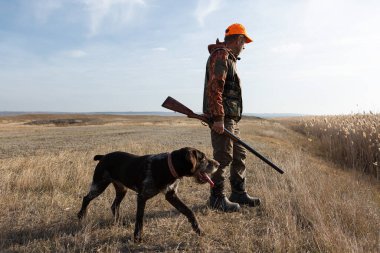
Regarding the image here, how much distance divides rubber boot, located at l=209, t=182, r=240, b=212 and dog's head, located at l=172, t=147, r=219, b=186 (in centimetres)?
116

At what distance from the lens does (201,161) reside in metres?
4.71

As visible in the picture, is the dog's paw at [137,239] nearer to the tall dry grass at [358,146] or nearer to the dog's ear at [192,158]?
the dog's ear at [192,158]

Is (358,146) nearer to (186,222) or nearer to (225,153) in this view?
(225,153)

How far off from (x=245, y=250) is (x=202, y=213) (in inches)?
62.7

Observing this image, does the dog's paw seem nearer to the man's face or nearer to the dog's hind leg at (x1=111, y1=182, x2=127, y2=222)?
the dog's hind leg at (x1=111, y1=182, x2=127, y2=222)

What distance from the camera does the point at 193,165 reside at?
14.8ft

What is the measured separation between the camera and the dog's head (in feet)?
14.8

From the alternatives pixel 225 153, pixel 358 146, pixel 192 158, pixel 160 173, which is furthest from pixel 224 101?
pixel 358 146

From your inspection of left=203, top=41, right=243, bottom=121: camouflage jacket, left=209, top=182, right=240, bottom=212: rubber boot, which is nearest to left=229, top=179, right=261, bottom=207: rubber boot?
left=209, top=182, right=240, bottom=212: rubber boot

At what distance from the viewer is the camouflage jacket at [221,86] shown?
215 inches

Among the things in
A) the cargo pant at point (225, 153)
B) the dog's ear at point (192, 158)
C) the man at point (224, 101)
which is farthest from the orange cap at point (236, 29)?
the dog's ear at point (192, 158)

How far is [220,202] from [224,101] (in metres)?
1.58

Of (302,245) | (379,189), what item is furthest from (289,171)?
(302,245)

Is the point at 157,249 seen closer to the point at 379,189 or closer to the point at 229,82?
Answer: the point at 229,82
